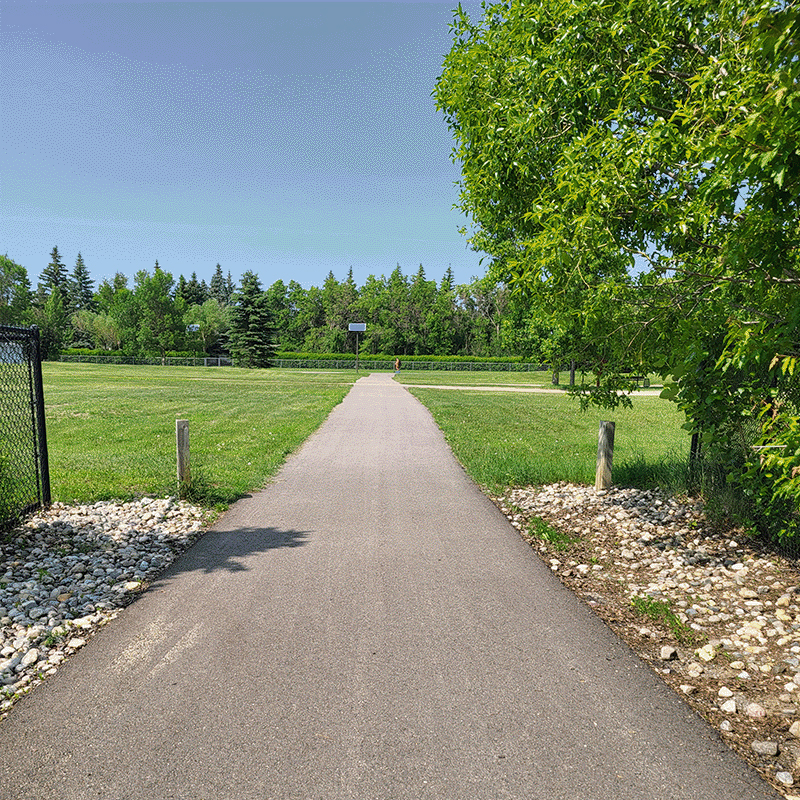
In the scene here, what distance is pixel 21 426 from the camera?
6.46 meters

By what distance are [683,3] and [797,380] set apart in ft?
11.0

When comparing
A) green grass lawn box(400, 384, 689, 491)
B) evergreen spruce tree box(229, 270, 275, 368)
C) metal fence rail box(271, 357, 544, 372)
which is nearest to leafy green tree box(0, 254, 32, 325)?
evergreen spruce tree box(229, 270, 275, 368)

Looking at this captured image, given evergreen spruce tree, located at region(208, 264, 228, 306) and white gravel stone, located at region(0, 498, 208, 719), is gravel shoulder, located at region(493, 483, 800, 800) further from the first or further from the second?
evergreen spruce tree, located at region(208, 264, 228, 306)

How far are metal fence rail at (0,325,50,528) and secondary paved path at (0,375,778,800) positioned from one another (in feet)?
7.23

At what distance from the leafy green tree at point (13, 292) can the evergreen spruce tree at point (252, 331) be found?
78.5 ft

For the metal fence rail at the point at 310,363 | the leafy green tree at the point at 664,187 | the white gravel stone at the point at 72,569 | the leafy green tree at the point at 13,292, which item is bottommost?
the white gravel stone at the point at 72,569

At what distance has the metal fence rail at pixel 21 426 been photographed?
5.71 meters

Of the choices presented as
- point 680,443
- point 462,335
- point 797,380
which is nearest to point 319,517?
point 797,380

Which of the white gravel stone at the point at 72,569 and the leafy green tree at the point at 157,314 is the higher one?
the leafy green tree at the point at 157,314

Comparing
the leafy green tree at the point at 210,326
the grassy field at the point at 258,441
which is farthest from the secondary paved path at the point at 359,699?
the leafy green tree at the point at 210,326

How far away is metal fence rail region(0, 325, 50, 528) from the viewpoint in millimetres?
5707

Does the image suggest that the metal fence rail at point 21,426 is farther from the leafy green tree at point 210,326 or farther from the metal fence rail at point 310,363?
the leafy green tree at point 210,326

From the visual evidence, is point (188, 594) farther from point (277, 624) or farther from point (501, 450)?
point (501, 450)

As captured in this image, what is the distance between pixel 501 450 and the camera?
1141cm
